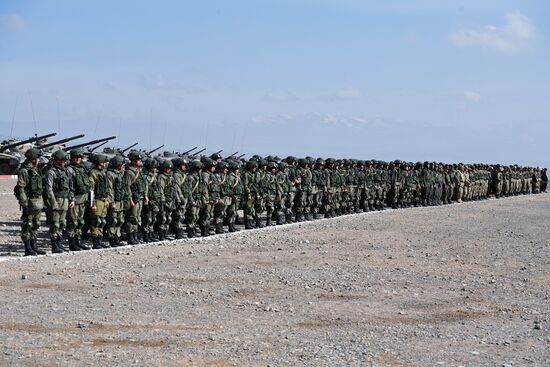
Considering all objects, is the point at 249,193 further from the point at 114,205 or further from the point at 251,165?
the point at 114,205

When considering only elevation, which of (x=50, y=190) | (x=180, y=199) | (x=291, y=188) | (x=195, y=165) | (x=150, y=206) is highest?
(x=195, y=165)

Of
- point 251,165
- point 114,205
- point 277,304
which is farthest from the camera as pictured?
point 251,165

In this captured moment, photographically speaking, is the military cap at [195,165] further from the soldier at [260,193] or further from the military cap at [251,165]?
the military cap at [251,165]

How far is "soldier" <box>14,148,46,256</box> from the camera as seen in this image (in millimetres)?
15188

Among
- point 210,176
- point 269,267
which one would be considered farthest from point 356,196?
point 269,267

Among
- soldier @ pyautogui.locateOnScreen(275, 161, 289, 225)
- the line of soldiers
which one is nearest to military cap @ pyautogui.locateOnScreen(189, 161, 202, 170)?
the line of soldiers

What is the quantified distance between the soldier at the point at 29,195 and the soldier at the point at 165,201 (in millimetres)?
3659

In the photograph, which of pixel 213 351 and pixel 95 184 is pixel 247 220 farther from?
pixel 213 351

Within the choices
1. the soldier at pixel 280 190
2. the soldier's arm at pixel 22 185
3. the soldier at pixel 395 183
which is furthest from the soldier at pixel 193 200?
the soldier at pixel 395 183

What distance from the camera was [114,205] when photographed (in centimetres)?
1727

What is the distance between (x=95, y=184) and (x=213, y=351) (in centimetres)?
891

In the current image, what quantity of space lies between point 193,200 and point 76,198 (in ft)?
12.7

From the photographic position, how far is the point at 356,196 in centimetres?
3072

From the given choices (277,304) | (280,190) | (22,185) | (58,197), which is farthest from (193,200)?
(277,304)
